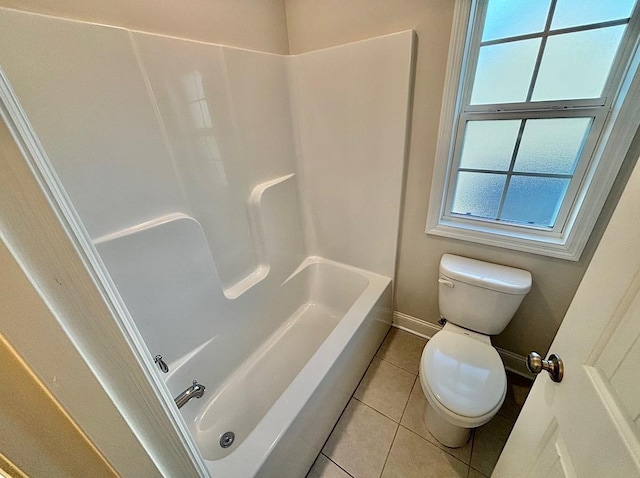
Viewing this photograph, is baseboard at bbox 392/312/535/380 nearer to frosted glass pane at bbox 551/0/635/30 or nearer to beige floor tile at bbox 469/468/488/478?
beige floor tile at bbox 469/468/488/478

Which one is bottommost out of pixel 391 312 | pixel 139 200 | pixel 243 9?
pixel 391 312

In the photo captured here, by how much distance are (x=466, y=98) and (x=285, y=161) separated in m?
1.03

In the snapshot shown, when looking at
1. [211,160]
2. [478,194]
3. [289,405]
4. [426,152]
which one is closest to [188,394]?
[289,405]

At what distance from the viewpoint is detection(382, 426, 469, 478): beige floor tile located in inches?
44.1

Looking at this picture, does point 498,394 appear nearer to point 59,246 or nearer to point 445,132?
point 445,132

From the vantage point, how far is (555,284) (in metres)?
1.22

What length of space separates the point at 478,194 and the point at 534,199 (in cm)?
24

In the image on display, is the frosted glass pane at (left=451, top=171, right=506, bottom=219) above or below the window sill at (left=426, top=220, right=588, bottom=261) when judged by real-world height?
above

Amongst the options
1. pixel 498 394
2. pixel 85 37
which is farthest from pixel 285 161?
pixel 498 394

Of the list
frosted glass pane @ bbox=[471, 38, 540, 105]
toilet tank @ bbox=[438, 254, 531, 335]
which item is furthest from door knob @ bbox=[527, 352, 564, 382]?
frosted glass pane @ bbox=[471, 38, 540, 105]

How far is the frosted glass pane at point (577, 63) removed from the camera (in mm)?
942

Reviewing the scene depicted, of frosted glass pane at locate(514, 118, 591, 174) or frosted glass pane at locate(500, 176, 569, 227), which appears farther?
frosted glass pane at locate(500, 176, 569, 227)

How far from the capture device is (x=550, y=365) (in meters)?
0.60

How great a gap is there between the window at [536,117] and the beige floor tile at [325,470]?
129 centimetres
